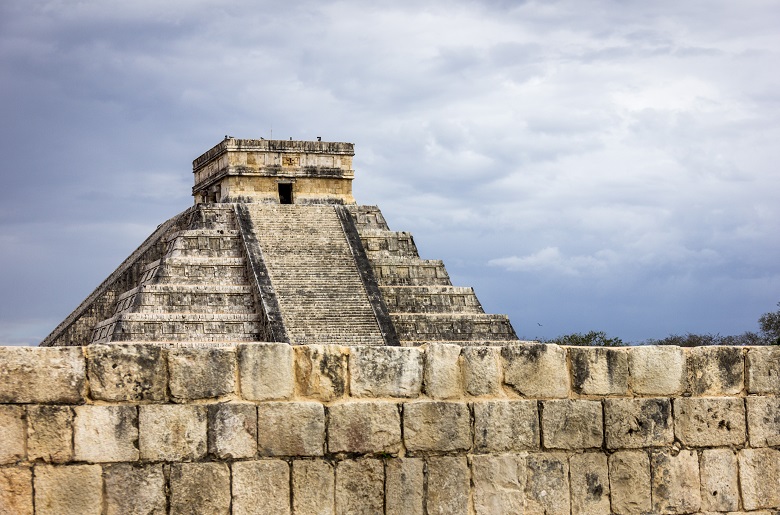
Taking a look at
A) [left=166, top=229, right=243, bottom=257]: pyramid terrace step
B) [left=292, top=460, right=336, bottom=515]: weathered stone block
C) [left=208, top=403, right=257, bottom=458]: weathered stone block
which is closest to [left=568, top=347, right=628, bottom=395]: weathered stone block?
[left=292, top=460, right=336, bottom=515]: weathered stone block

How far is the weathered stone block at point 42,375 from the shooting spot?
7.33 m

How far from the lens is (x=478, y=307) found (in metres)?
33.8

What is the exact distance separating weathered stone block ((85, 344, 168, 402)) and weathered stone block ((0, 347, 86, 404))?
0.27 ft

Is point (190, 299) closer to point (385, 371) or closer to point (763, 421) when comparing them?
point (763, 421)

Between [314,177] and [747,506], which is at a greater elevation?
[314,177]

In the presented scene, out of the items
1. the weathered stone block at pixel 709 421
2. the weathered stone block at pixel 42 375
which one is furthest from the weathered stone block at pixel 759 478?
the weathered stone block at pixel 42 375

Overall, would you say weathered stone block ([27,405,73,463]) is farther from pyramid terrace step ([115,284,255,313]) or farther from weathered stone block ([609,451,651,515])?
pyramid terrace step ([115,284,255,313])

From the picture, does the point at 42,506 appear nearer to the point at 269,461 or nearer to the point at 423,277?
the point at 269,461

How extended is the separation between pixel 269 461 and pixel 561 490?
218 cm

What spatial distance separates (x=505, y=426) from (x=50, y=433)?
3106 mm

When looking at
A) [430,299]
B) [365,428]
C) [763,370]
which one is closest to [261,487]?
[365,428]

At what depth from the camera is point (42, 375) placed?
741 centimetres

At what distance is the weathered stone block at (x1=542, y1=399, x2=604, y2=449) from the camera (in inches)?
338

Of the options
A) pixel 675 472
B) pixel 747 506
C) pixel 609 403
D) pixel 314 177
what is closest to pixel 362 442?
pixel 609 403
